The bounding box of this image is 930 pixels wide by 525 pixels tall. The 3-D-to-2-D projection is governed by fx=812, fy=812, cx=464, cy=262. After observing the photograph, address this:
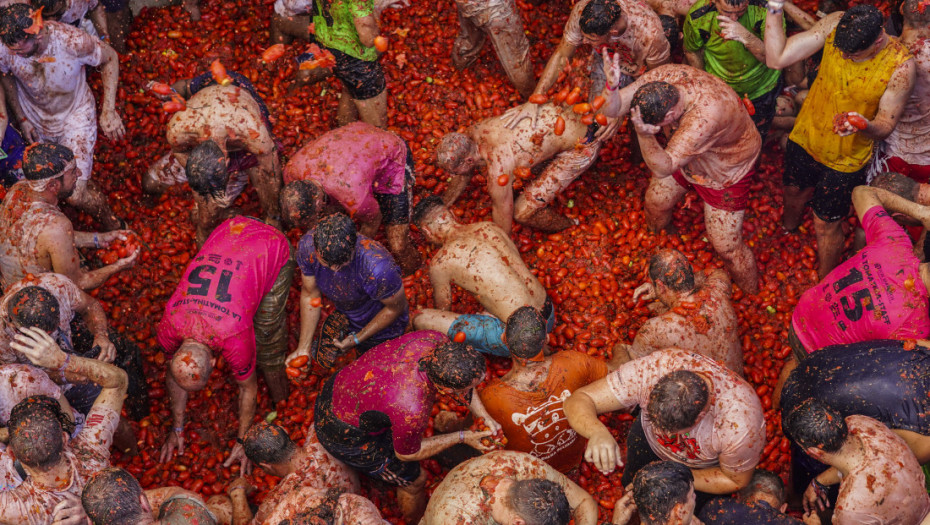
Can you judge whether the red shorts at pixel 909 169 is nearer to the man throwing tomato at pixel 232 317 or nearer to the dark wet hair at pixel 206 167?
the man throwing tomato at pixel 232 317

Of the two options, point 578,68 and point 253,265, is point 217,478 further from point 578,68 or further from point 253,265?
point 578,68

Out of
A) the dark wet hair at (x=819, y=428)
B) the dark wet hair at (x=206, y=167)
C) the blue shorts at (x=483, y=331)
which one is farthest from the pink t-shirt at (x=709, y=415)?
the dark wet hair at (x=206, y=167)

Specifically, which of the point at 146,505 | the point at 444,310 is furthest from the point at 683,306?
the point at 146,505

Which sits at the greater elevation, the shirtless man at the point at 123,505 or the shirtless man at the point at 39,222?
the shirtless man at the point at 39,222

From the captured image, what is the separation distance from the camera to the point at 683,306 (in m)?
5.43

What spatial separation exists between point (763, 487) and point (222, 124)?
4421 millimetres

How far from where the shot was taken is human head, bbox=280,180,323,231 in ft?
18.4

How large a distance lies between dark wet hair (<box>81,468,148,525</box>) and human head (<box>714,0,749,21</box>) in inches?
206

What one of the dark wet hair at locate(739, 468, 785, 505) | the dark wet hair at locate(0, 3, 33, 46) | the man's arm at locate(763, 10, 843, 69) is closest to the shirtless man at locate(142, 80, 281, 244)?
the dark wet hair at locate(0, 3, 33, 46)

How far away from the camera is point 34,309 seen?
4.86 m

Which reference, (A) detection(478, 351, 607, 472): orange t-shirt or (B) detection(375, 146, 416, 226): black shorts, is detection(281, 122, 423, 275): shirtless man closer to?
(B) detection(375, 146, 416, 226): black shorts

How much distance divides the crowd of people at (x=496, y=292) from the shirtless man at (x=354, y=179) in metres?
0.03

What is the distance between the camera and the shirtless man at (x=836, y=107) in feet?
17.9

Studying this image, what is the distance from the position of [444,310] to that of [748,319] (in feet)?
8.01
